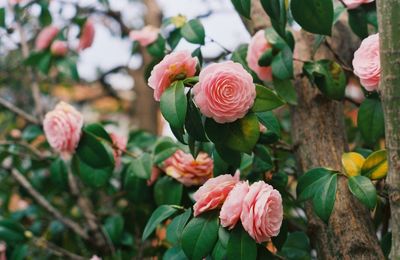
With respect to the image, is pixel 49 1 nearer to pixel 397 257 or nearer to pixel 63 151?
pixel 63 151

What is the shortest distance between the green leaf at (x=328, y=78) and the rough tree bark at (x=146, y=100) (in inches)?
76.6

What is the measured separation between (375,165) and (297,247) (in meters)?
0.26

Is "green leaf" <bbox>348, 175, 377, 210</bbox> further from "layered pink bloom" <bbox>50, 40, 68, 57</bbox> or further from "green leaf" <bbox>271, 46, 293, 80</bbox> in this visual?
"layered pink bloom" <bbox>50, 40, 68, 57</bbox>

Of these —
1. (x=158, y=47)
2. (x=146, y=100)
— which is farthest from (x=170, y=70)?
(x=146, y=100)

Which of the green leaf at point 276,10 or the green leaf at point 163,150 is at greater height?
the green leaf at point 276,10

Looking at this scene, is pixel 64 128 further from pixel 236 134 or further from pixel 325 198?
pixel 325 198

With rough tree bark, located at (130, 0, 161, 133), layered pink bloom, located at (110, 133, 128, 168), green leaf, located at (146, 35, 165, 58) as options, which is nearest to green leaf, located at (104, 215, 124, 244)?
layered pink bloom, located at (110, 133, 128, 168)

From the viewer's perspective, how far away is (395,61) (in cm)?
82

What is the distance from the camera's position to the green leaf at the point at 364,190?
3.08 ft

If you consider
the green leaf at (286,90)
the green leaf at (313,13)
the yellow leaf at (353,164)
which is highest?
the green leaf at (313,13)

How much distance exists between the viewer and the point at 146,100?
123 inches

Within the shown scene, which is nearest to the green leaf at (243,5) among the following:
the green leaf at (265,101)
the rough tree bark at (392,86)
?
the green leaf at (265,101)

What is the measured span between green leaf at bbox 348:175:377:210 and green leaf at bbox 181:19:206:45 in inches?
20.9

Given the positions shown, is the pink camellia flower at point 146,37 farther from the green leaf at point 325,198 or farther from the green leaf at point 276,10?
the green leaf at point 325,198
